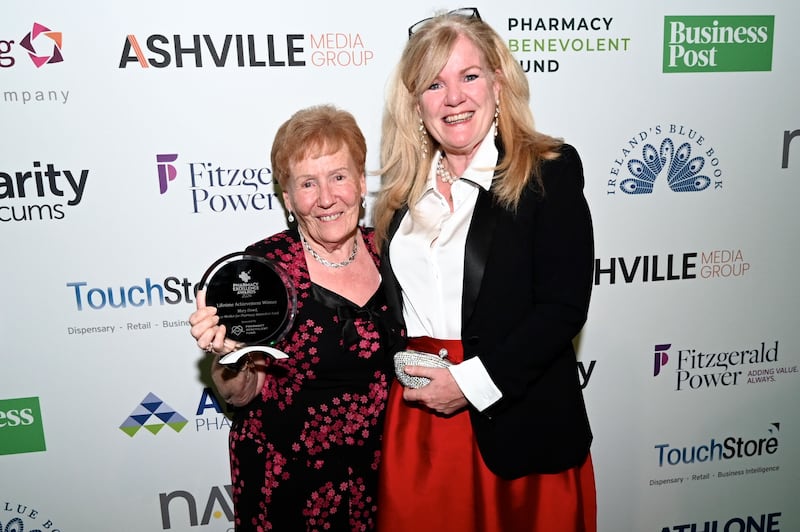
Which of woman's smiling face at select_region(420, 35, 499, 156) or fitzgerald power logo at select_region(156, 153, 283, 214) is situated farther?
fitzgerald power logo at select_region(156, 153, 283, 214)

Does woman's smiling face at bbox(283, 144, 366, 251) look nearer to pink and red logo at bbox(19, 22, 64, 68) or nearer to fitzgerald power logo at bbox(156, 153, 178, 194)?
fitzgerald power logo at bbox(156, 153, 178, 194)

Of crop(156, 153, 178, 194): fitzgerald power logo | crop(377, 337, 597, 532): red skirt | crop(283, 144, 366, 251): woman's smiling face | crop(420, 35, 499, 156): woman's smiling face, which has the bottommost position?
crop(377, 337, 597, 532): red skirt

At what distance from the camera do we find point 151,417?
220 centimetres

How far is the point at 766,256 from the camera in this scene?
241 centimetres

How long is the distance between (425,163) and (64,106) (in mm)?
1185

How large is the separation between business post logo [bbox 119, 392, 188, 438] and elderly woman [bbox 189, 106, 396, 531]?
1.69ft

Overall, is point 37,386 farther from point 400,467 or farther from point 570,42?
point 570,42

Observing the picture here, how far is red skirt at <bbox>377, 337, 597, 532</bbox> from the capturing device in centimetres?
157

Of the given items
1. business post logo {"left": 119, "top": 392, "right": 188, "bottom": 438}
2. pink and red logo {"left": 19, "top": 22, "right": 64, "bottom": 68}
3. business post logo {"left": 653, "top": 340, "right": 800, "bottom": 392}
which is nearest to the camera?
pink and red logo {"left": 19, "top": 22, "right": 64, "bottom": 68}

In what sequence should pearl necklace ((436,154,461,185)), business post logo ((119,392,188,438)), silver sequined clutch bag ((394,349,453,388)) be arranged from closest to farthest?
1. silver sequined clutch bag ((394,349,453,388))
2. pearl necklace ((436,154,461,185))
3. business post logo ((119,392,188,438))

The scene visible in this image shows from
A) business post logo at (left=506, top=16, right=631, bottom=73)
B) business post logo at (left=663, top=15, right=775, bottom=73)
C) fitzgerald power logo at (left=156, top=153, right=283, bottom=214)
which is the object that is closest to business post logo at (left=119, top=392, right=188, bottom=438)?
fitzgerald power logo at (left=156, top=153, right=283, bottom=214)

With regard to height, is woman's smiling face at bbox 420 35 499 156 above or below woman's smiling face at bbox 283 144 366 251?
above

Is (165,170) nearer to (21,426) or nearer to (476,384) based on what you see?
(21,426)

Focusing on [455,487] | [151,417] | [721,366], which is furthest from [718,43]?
[151,417]
